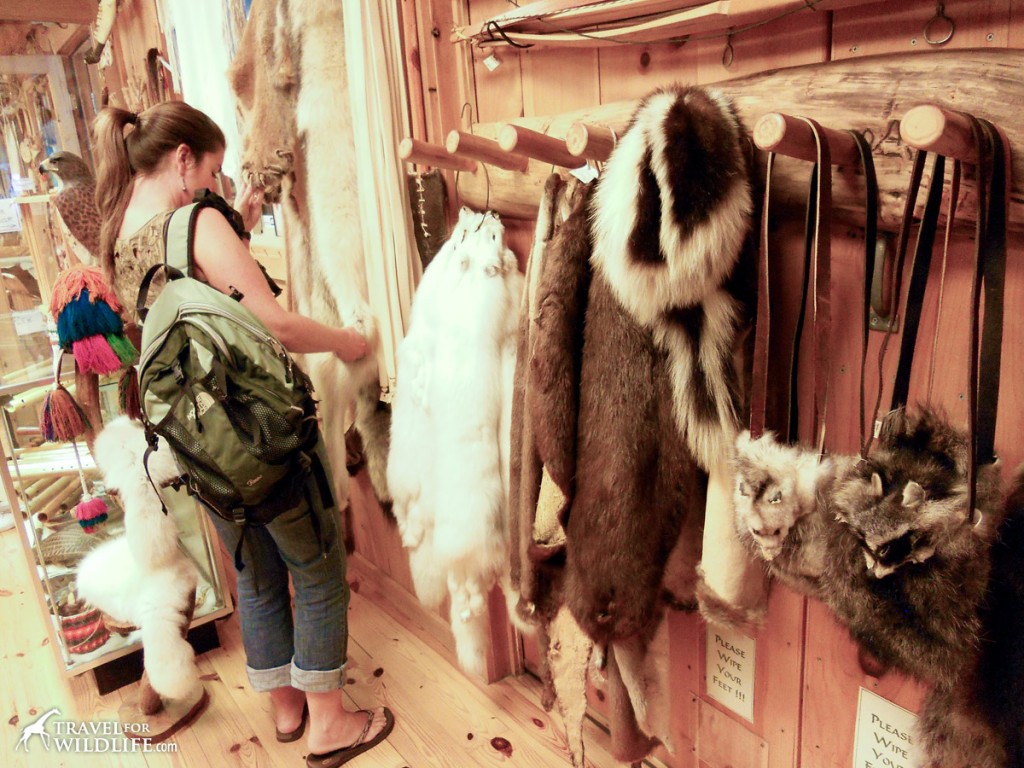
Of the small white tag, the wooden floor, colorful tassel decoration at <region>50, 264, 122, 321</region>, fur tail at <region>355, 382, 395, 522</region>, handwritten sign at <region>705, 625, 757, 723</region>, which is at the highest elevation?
the small white tag

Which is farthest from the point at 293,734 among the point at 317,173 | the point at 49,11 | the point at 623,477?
the point at 49,11

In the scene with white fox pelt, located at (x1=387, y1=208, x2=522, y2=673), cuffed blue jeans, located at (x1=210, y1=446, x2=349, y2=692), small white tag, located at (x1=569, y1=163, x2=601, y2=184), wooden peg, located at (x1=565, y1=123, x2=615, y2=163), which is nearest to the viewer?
wooden peg, located at (x1=565, y1=123, x2=615, y2=163)

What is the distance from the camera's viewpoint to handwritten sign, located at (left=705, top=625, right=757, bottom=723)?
4.19 feet

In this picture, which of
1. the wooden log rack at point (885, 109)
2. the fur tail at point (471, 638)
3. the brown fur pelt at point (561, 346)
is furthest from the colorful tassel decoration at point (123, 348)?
the wooden log rack at point (885, 109)

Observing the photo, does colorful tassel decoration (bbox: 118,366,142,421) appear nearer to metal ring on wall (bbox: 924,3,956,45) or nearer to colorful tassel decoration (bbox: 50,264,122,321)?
colorful tassel decoration (bbox: 50,264,122,321)

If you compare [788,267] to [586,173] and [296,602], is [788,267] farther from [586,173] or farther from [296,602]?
[296,602]

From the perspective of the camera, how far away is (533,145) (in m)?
1.01

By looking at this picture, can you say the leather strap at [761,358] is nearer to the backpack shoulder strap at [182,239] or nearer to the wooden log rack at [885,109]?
the wooden log rack at [885,109]

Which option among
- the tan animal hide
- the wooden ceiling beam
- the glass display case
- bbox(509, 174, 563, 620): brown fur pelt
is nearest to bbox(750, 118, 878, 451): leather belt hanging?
bbox(509, 174, 563, 620): brown fur pelt

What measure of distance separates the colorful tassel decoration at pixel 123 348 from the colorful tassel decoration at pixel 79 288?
0.10 metres

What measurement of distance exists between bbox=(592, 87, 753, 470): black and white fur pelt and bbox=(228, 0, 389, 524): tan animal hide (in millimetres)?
1007

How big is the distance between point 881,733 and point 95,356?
1.91 metres

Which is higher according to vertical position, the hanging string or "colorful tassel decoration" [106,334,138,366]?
the hanging string

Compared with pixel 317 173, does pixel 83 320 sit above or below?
below
